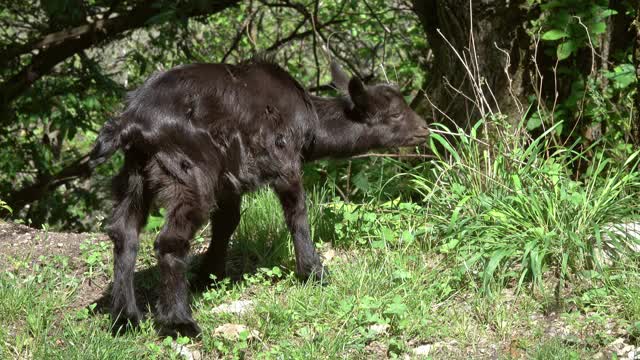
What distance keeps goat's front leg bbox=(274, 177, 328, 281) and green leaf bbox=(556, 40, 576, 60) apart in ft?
7.76

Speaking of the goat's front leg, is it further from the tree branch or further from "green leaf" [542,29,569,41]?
the tree branch

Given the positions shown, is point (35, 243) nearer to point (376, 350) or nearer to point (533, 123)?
point (376, 350)

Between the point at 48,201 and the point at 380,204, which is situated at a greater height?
the point at 380,204

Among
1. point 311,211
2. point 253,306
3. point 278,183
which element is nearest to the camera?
point 253,306

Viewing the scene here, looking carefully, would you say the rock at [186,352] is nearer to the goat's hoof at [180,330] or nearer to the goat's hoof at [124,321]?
the goat's hoof at [180,330]

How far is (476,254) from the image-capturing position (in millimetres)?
5297

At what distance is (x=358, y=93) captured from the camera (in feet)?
20.1

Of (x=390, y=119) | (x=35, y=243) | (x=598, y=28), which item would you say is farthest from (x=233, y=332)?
(x=598, y=28)

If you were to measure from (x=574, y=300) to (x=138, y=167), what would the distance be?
2.57 metres

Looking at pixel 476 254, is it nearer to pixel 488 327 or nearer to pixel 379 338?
pixel 488 327

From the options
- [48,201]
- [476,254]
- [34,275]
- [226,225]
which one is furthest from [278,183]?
[48,201]

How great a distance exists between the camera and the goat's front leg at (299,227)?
544 cm

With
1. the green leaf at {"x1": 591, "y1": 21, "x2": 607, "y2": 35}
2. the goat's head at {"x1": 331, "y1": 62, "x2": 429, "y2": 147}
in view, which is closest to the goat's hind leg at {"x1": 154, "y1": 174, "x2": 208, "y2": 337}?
the goat's head at {"x1": 331, "y1": 62, "x2": 429, "y2": 147}

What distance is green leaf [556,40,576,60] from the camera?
6.55 metres
